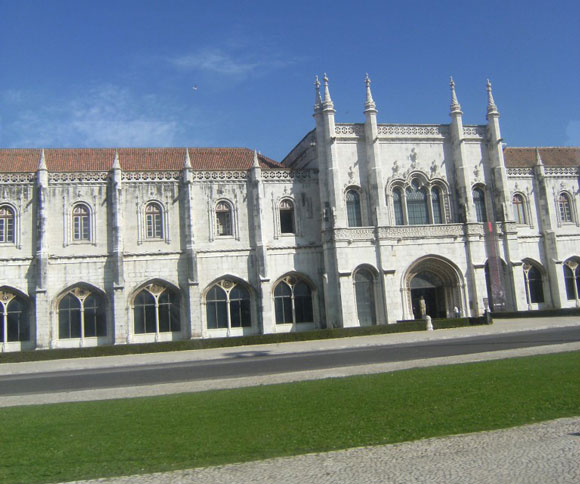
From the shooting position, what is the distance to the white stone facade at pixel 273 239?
38.1 meters

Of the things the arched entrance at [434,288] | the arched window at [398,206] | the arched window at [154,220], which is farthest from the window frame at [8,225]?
the arched entrance at [434,288]

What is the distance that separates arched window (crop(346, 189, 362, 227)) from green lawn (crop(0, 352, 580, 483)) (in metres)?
26.7

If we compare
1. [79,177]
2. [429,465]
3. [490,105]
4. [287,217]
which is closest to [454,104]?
[490,105]

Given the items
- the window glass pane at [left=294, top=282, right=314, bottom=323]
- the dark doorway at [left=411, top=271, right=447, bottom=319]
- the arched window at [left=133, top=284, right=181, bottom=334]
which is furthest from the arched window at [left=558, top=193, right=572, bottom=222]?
the arched window at [left=133, top=284, right=181, bottom=334]

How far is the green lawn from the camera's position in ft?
29.4

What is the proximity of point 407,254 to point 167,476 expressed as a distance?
115 ft

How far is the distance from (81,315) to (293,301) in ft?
46.5

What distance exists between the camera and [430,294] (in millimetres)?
43219

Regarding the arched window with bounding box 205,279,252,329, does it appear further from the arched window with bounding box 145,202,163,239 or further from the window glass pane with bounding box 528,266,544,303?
the window glass pane with bounding box 528,266,544,303

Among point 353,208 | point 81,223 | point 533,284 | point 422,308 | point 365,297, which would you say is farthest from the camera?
point 533,284

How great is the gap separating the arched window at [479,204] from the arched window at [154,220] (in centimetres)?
2314

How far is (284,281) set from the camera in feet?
135

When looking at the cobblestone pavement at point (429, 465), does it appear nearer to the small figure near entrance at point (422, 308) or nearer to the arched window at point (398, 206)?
the small figure near entrance at point (422, 308)

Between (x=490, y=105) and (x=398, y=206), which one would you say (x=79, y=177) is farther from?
(x=490, y=105)
